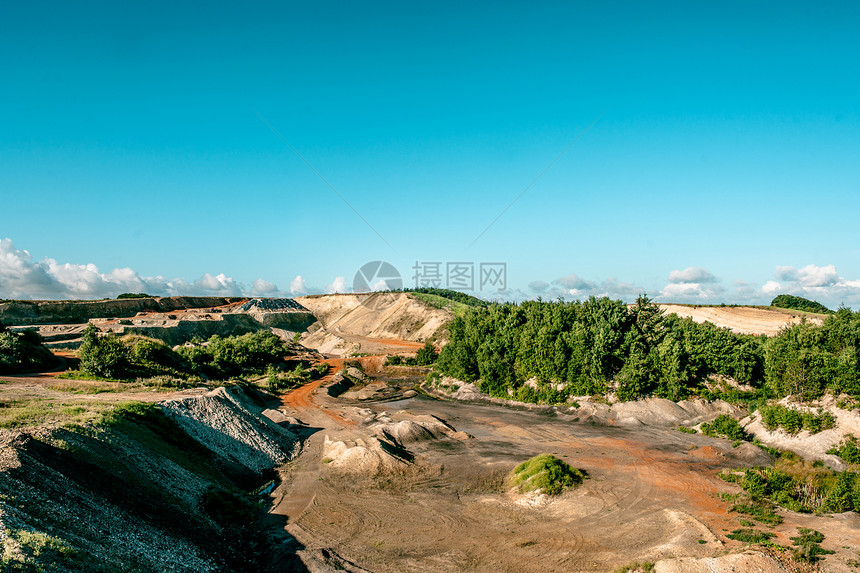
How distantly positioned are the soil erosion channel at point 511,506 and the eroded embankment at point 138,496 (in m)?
2.42

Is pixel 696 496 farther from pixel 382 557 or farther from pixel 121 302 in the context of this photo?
pixel 121 302

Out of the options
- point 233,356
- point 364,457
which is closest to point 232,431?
point 364,457

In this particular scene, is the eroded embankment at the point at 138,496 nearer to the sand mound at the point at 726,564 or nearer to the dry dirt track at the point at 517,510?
the dry dirt track at the point at 517,510

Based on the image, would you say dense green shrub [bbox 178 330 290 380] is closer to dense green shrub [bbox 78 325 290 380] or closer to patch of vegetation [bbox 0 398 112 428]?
dense green shrub [bbox 78 325 290 380]

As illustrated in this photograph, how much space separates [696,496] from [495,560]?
12.6 m

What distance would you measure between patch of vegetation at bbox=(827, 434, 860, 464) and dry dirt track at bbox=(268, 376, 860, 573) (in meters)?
4.45

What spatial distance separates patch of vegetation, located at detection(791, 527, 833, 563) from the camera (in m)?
15.9

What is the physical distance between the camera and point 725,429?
3491 centimetres

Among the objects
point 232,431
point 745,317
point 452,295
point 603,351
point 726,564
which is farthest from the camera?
point 452,295

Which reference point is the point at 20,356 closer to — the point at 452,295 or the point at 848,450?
the point at 848,450

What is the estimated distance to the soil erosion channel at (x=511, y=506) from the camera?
17781 mm

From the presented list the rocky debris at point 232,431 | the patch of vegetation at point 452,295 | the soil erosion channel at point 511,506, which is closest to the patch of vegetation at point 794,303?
the patch of vegetation at point 452,295

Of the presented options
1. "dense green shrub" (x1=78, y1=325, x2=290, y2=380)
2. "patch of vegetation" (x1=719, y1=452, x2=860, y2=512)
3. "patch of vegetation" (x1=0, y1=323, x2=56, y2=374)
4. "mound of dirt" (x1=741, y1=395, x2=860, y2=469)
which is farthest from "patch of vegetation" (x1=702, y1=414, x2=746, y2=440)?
"patch of vegetation" (x1=0, y1=323, x2=56, y2=374)

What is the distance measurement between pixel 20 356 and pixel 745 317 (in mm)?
104840
